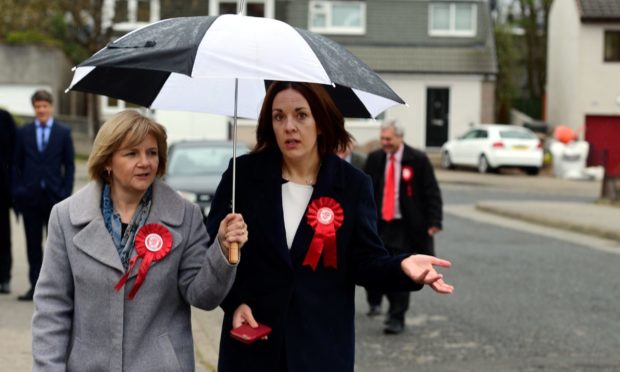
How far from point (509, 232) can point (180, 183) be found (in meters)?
6.00

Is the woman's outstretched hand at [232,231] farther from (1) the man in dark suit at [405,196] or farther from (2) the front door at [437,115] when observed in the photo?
(2) the front door at [437,115]

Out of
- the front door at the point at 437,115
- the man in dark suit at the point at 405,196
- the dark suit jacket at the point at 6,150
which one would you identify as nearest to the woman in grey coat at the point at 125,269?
A: the man in dark suit at the point at 405,196

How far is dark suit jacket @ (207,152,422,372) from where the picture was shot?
4.46 m

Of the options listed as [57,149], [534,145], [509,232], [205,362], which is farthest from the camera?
[534,145]

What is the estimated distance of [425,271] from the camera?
4367 millimetres

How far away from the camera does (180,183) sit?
16.5 metres

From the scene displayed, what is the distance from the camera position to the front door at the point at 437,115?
4738 centimetres

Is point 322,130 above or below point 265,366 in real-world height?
above

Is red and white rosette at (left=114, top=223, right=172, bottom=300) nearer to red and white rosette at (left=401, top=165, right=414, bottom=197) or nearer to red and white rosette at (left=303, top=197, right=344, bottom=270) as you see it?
red and white rosette at (left=303, top=197, right=344, bottom=270)

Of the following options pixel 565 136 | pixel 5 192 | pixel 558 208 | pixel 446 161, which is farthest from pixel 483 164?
pixel 5 192

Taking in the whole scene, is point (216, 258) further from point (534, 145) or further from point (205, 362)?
point (534, 145)

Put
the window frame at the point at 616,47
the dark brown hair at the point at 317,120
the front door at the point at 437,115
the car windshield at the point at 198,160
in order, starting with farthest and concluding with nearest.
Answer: the window frame at the point at 616,47 < the front door at the point at 437,115 < the car windshield at the point at 198,160 < the dark brown hair at the point at 317,120

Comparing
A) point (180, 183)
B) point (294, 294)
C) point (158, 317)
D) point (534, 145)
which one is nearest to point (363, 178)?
point (294, 294)

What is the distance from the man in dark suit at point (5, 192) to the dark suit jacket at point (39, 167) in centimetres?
11
